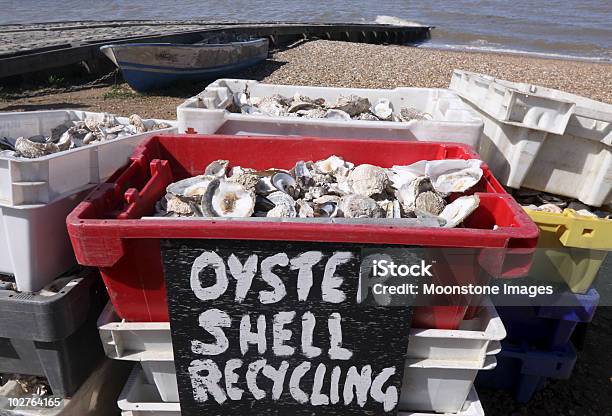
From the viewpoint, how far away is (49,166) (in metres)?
1.75

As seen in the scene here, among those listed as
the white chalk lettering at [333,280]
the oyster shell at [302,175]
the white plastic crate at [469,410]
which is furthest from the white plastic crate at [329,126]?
the white plastic crate at [469,410]

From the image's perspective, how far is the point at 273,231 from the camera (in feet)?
5.04

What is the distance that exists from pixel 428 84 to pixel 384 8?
2329 cm

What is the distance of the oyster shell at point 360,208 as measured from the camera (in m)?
1.94

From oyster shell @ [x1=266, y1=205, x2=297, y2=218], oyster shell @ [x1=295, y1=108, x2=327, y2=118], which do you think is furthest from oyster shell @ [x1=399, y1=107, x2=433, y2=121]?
oyster shell @ [x1=266, y1=205, x2=297, y2=218]

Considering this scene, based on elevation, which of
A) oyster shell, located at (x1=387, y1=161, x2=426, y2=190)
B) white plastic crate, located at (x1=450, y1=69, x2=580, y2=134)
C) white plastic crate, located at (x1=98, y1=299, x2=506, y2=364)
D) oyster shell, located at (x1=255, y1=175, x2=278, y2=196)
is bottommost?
white plastic crate, located at (x1=98, y1=299, x2=506, y2=364)

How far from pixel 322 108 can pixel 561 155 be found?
1409mm

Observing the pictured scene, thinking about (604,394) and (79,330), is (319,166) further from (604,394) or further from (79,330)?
(604,394)

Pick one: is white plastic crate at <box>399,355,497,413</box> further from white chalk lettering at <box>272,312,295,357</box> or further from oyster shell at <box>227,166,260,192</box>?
oyster shell at <box>227,166,260,192</box>

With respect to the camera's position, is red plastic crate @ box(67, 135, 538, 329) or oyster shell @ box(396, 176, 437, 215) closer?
red plastic crate @ box(67, 135, 538, 329)

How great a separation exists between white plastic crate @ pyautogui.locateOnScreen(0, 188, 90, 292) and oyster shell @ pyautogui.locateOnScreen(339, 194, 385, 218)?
3.53ft

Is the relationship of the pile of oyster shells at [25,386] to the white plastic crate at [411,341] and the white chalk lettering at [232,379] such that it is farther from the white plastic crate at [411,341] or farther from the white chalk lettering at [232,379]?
the white chalk lettering at [232,379]

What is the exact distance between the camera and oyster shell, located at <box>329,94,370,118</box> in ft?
10.0

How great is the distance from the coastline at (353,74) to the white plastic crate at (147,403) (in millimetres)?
6585
